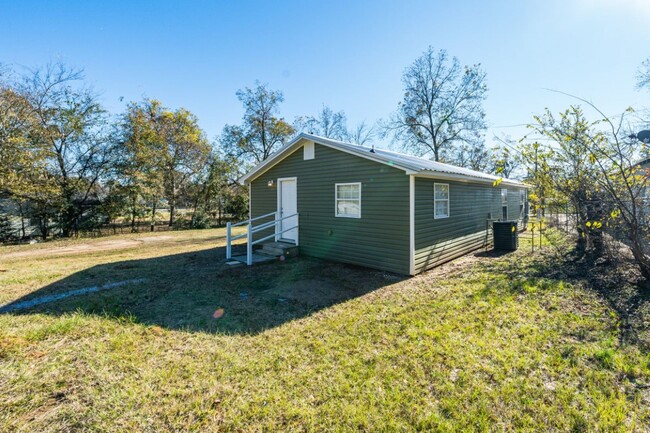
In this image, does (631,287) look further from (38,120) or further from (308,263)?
(38,120)

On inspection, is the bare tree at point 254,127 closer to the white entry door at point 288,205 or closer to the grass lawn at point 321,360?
Result: the white entry door at point 288,205

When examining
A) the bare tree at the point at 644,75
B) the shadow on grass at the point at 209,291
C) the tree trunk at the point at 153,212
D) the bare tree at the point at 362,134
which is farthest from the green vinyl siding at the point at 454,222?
the bare tree at the point at 362,134

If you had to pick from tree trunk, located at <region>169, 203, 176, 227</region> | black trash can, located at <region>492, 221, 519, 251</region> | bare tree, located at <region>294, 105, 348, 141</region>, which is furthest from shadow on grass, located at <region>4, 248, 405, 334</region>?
bare tree, located at <region>294, 105, 348, 141</region>

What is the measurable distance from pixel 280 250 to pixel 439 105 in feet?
70.5

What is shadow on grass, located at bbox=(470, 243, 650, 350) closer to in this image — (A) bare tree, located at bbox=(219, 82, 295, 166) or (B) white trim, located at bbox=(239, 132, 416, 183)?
(B) white trim, located at bbox=(239, 132, 416, 183)

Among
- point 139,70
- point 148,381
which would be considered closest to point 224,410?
point 148,381

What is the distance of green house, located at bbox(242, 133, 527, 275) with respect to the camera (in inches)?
260

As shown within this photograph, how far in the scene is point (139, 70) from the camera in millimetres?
12367

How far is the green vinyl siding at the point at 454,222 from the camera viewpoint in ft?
22.3

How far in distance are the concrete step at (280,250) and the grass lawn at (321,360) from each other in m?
2.78

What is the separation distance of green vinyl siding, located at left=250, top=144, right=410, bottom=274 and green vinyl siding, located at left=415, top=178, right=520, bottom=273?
455 millimetres

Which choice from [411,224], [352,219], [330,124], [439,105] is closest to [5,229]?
[352,219]

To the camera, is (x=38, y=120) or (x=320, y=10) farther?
(x=38, y=120)

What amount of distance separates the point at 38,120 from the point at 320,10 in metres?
13.5
